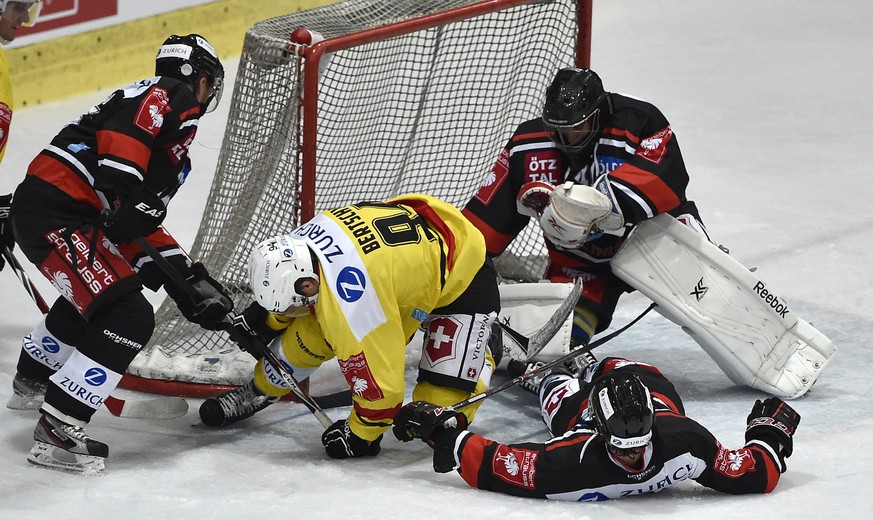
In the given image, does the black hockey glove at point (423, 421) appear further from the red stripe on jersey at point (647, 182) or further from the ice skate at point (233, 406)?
the red stripe on jersey at point (647, 182)

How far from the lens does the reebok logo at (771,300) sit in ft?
15.1

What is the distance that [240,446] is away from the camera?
13.8 feet

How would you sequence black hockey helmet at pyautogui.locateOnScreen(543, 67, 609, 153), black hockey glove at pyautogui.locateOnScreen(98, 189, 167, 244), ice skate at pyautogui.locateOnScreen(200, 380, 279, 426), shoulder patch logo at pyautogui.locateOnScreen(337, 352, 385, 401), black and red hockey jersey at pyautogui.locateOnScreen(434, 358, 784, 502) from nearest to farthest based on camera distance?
1. black and red hockey jersey at pyautogui.locateOnScreen(434, 358, 784, 502)
2. shoulder patch logo at pyautogui.locateOnScreen(337, 352, 385, 401)
3. black hockey glove at pyautogui.locateOnScreen(98, 189, 167, 244)
4. ice skate at pyautogui.locateOnScreen(200, 380, 279, 426)
5. black hockey helmet at pyautogui.locateOnScreen(543, 67, 609, 153)

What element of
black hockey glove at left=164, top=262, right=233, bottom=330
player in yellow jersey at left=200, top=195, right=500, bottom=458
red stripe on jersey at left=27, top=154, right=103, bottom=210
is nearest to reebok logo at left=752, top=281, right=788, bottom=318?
player in yellow jersey at left=200, top=195, right=500, bottom=458

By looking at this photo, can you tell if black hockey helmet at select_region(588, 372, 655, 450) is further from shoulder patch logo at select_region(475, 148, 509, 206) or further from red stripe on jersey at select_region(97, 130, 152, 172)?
red stripe on jersey at select_region(97, 130, 152, 172)

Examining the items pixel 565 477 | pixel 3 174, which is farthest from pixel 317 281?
pixel 3 174

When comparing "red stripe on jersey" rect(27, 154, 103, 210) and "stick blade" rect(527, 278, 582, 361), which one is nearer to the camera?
"red stripe on jersey" rect(27, 154, 103, 210)

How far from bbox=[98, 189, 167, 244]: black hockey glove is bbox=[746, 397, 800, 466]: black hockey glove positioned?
1752 mm

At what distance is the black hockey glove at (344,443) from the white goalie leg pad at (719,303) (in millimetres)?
1055

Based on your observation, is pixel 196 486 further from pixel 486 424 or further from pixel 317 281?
pixel 486 424

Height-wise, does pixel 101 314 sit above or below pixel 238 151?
below

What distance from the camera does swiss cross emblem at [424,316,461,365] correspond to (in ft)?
13.4

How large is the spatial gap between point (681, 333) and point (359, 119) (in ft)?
4.66

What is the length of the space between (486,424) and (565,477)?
0.77 meters
